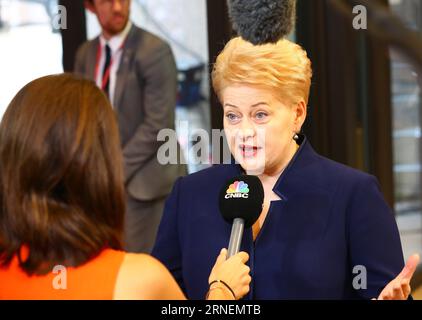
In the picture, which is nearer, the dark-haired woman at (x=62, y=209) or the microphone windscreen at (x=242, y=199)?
the dark-haired woman at (x=62, y=209)

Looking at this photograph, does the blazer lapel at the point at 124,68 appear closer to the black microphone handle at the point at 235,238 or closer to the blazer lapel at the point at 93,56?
the blazer lapel at the point at 93,56

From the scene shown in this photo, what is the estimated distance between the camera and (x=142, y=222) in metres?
3.32

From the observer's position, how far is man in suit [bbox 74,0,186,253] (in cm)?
323

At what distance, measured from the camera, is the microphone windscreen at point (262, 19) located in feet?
5.53

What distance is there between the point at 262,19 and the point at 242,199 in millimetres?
401

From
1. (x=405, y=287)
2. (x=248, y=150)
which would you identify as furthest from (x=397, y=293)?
(x=248, y=150)

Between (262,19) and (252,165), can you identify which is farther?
(252,165)

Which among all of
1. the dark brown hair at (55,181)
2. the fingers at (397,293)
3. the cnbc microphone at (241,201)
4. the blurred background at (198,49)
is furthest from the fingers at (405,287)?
the blurred background at (198,49)

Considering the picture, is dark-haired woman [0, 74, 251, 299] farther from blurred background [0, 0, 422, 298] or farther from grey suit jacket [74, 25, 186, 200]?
grey suit jacket [74, 25, 186, 200]

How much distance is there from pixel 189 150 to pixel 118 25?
0.61m

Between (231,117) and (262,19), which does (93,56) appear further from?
(262,19)

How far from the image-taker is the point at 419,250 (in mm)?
4273

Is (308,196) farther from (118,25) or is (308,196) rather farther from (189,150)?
(118,25)
